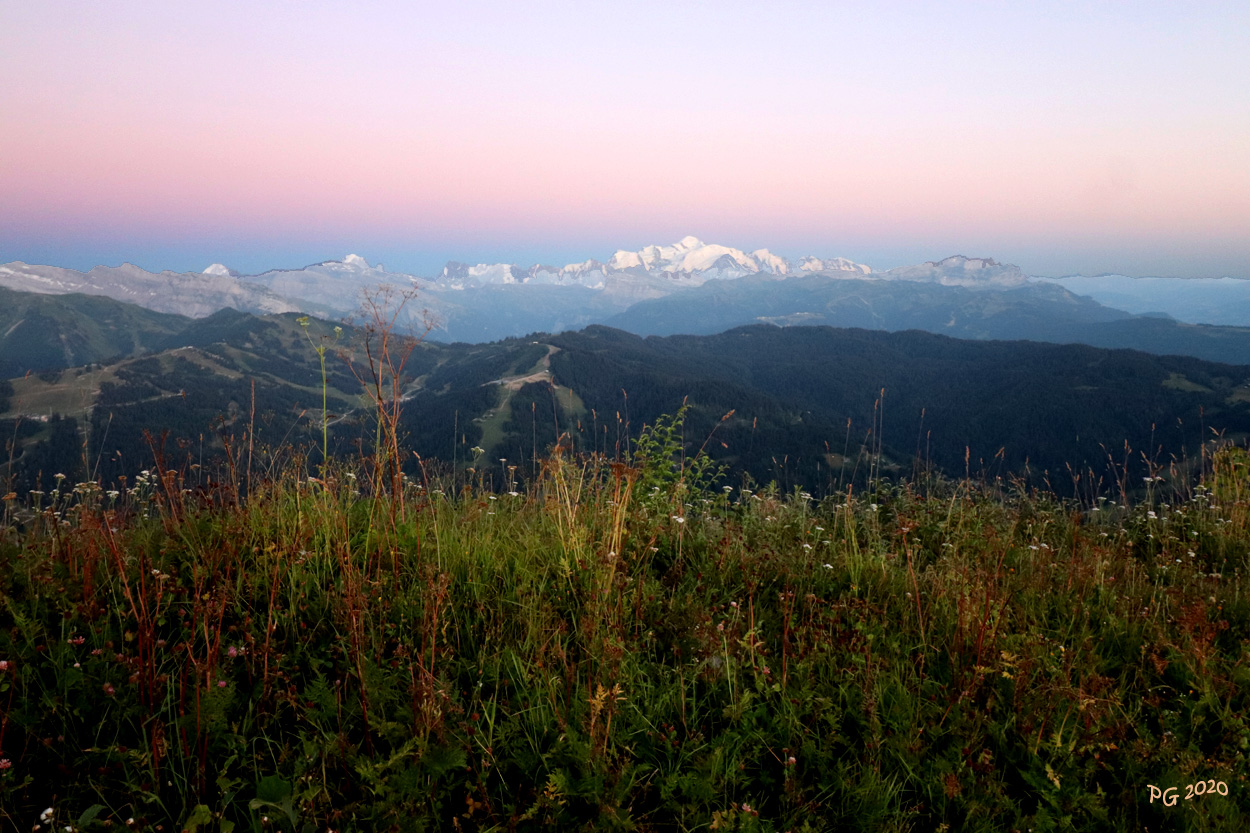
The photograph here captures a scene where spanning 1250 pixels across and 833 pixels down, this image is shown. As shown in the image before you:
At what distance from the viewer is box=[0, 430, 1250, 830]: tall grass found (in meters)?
2.57

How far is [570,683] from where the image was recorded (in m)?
3.05

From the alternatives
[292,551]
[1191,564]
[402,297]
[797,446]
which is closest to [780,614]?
[292,551]

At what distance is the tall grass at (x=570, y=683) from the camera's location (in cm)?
257

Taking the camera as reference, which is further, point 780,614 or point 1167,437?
point 1167,437

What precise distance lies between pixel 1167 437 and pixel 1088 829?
20585cm

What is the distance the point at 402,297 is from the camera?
4.97 meters

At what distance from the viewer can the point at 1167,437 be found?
153m

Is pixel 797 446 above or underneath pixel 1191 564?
underneath

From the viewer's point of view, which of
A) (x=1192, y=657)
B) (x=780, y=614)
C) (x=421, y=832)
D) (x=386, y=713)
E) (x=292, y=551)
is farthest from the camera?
(x=780, y=614)

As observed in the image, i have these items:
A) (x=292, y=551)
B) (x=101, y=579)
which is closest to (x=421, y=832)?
(x=292, y=551)

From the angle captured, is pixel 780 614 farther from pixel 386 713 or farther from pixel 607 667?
pixel 386 713

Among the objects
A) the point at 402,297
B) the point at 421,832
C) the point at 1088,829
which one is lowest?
the point at 1088,829

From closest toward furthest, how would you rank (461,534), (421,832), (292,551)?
(421,832), (292,551), (461,534)

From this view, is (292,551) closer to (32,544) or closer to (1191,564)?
(32,544)
